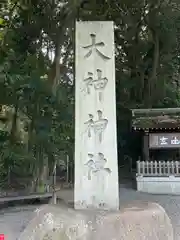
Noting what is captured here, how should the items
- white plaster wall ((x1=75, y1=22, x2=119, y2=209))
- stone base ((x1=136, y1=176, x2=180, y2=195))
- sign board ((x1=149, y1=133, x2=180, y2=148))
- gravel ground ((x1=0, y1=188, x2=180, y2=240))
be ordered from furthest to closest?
sign board ((x1=149, y1=133, x2=180, y2=148))
stone base ((x1=136, y1=176, x2=180, y2=195))
gravel ground ((x1=0, y1=188, x2=180, y2=240))
white plaster wall ((x1=75, y1=22, x2=119, y2=209))

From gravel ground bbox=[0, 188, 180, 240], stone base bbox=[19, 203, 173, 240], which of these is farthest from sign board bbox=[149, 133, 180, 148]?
stone base bbox=[19, 203, 173, 240]

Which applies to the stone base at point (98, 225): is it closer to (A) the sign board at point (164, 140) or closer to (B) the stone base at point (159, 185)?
(B) the stone base at point (159, 185)

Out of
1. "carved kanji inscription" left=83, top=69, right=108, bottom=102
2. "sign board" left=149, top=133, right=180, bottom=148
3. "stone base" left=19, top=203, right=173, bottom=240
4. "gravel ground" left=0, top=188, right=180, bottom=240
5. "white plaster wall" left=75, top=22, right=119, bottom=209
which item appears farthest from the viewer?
"sign board" left=149, top=133, right=180, bottom=148

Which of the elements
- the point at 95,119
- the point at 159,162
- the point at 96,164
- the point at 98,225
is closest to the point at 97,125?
the point at 95,119

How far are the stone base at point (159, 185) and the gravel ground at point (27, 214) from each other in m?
0.53

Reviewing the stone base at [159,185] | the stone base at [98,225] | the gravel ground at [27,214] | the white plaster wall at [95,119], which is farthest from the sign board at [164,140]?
the stone base at [98,225]

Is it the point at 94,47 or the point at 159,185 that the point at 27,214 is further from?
the point at 159,185

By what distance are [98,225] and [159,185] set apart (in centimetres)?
777

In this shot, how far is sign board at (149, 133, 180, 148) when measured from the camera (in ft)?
38.5

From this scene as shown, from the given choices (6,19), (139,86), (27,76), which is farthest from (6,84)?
(139,86)

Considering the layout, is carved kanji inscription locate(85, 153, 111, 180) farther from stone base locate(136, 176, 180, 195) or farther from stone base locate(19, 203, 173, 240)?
stone base locate(136, 176, 180, 195)

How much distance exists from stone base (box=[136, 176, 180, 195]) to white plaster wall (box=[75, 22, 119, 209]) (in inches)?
284

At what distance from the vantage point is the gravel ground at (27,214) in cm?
602

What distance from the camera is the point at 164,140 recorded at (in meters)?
11.9
